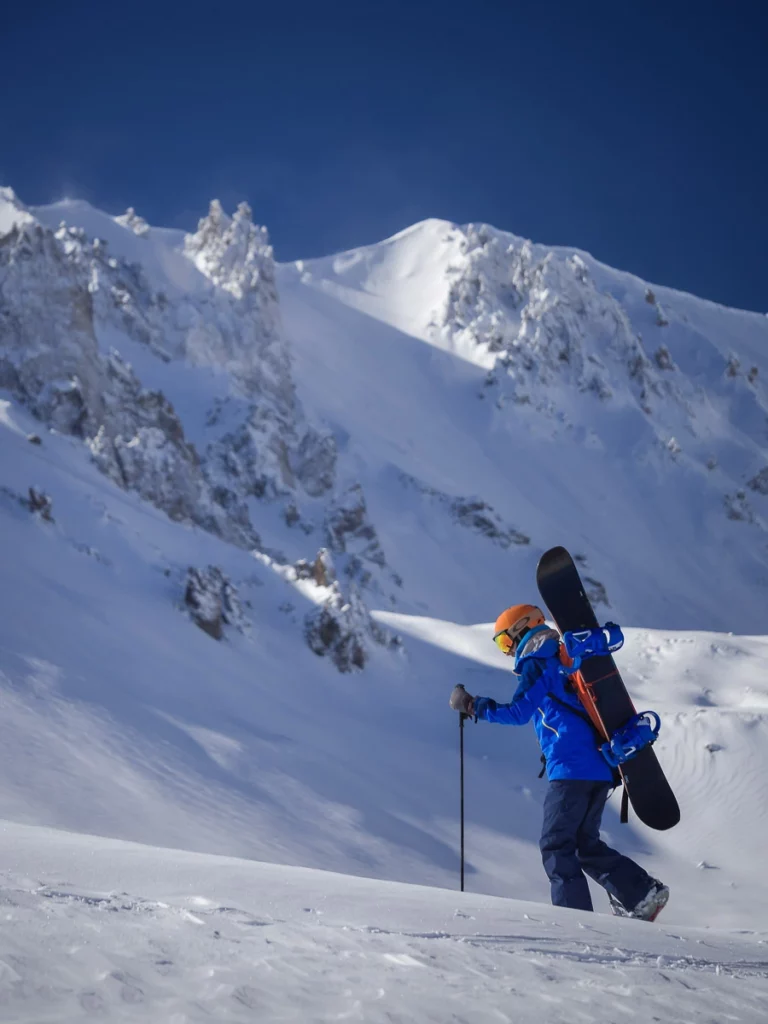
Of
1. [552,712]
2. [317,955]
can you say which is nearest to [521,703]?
[552,712]

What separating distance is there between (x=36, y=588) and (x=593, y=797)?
12.4 m

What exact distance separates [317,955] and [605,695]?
2.89 meters

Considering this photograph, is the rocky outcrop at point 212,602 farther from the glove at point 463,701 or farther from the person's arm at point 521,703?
the person's arm at point 521,703

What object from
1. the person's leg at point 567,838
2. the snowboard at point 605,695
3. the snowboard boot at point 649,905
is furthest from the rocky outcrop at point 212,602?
the snowboard boot at point 649,905

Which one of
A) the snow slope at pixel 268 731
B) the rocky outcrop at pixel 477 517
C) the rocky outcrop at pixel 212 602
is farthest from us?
the rocky outcrop at pixel 477 517

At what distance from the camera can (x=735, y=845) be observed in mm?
15445

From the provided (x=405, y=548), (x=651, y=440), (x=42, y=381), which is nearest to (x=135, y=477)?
(x=42, y=381)

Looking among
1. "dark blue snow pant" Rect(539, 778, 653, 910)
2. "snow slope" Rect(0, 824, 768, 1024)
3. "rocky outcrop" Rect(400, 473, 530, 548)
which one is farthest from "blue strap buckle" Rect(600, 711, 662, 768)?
"rocky outcrop" Rect(400, 473, 530, 548)

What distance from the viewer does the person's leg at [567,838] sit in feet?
17.8

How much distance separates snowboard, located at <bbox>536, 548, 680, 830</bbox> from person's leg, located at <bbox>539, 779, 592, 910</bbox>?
40 cm

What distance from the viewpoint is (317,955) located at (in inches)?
126

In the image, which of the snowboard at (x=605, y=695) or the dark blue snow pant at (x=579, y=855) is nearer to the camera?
the dark blue snow pant at (x=579, y=855)

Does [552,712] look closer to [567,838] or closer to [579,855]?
[567,838]

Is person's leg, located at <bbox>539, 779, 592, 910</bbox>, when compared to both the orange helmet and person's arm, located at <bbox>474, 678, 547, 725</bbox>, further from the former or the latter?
the orange helmet
